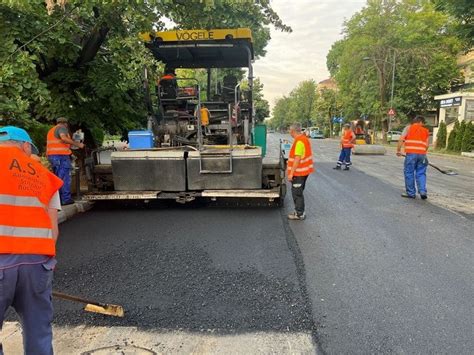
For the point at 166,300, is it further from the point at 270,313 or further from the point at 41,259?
the point at 41,259

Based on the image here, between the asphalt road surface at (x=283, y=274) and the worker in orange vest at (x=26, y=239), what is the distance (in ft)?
2.64

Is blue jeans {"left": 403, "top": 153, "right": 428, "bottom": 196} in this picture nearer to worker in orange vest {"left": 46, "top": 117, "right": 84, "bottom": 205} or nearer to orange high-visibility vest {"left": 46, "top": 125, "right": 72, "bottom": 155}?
worker in orange vest {"left": 46, "top": 117, "right": 84, "bottom": 205}

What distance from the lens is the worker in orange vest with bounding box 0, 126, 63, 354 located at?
233 centimetres

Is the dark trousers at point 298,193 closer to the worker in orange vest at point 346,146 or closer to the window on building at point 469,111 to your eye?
the worker in orange vest at point 346,146

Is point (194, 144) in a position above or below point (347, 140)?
above

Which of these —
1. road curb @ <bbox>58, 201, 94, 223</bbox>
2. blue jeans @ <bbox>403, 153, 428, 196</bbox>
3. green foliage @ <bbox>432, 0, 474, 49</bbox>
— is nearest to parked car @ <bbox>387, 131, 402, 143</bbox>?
green foliage @ <bbox>432, 0, 474, 49</bbox>

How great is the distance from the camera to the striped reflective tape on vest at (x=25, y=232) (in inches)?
91.9

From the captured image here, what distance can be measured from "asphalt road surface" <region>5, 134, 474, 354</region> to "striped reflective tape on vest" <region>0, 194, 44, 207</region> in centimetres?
127

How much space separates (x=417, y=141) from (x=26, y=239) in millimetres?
8025

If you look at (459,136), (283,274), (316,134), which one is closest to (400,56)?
(459,136)

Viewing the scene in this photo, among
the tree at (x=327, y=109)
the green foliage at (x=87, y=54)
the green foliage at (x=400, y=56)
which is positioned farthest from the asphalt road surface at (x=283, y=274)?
the tree at (x=327, y=109)

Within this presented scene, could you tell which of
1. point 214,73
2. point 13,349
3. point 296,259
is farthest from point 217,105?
point 13,349

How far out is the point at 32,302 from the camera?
2402mm

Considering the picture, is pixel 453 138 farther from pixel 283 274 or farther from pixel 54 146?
pixel 283 274
